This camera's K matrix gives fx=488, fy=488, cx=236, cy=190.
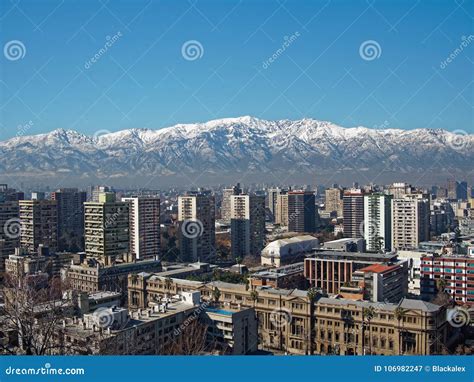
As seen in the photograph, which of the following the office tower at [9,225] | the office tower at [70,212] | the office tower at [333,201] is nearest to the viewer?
the office tower at [9,225]

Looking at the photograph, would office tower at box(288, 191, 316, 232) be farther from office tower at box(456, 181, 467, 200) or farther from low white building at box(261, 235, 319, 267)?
low white building at box(261, 235, 319, 267)

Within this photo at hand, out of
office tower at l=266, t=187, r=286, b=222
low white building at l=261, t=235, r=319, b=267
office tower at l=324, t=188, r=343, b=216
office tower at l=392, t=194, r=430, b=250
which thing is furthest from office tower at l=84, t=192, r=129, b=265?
office tower at l=324, t=188, r=343, b=216

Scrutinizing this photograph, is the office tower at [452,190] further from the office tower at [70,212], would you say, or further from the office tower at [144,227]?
the office tower at [70,212]

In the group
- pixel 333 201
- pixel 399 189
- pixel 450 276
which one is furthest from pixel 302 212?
pixel 450 276

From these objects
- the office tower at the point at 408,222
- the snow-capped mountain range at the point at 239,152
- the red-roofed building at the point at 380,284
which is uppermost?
the snow-capped mountain range at the point at 239,152

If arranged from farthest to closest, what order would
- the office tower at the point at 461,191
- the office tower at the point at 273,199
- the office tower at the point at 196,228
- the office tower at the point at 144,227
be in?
the office tower at the point at 273,199 → the office tower at the point at 461,191 → the office tower at the point at 196,228 → the office tower at the point at 144,227

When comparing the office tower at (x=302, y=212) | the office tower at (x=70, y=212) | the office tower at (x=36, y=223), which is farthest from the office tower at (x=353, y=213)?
the office tower at (x=36, y=223)
